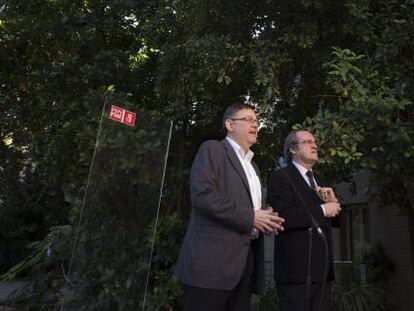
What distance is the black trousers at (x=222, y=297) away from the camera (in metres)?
2.94

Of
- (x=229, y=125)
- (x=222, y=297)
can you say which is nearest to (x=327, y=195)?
(x=229, y=125)

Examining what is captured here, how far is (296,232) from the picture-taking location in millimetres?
3564

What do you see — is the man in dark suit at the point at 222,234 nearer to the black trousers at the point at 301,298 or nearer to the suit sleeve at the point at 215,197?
the suit sleeve at the point at 215,197

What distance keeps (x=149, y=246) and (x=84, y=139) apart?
2.93 m

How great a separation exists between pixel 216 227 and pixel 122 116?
173 centimetres

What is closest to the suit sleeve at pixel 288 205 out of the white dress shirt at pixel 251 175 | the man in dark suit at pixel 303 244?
the man in dark suit at pixel 303 244

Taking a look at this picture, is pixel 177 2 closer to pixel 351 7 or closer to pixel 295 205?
pixel 351 7

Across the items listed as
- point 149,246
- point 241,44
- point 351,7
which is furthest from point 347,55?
point 149,246

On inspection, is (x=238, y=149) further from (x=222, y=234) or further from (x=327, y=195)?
(x=327, y=195)

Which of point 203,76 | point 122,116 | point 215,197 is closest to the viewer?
point 215,197

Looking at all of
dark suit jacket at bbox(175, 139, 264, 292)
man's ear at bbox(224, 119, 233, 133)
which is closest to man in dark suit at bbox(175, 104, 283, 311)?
dark suit jacket at bbox(175, 139, 264, 292)

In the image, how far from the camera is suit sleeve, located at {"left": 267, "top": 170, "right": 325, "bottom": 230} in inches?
137

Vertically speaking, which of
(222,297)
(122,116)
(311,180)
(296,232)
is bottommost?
(222,297)

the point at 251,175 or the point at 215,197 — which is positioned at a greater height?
the point at 251,175
